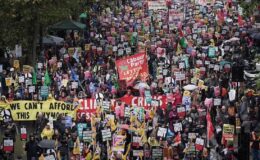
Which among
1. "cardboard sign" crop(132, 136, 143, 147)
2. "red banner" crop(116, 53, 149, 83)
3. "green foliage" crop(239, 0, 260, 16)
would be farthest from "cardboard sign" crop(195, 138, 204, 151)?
"red banner" crop(116, 53, 149, 83)

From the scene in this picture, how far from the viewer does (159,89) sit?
27.1 m

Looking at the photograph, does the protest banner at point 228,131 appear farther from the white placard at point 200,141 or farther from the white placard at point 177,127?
the white placard at point 177,127

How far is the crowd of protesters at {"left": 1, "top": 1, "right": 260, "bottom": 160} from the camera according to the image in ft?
68.2

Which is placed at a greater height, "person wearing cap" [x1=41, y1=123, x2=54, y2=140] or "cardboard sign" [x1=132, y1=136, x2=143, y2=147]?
"person wearing cap" [x1=41, y1=123, x2=54, y2=140]

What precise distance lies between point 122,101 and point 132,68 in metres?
4.32

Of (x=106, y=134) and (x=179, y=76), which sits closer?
(x=106, y=134)

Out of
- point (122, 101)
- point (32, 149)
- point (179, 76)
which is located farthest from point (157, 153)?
point (179, 76)

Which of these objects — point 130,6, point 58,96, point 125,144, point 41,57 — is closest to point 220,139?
point 125,144

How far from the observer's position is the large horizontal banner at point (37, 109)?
22.7 metres

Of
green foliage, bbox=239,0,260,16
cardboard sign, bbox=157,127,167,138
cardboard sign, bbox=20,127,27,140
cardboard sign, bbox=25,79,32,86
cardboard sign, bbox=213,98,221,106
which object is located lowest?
cardboard sign, bbox=25,79,32,86

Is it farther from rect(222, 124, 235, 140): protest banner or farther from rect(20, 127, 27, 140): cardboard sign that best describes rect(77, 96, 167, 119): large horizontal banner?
rect(222, 124, 235, 140): protest banner

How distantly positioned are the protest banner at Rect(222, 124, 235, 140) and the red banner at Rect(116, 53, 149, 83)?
29.3 feet

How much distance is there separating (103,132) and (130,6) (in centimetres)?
3809

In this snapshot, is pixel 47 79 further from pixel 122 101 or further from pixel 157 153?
pixel 157 153
